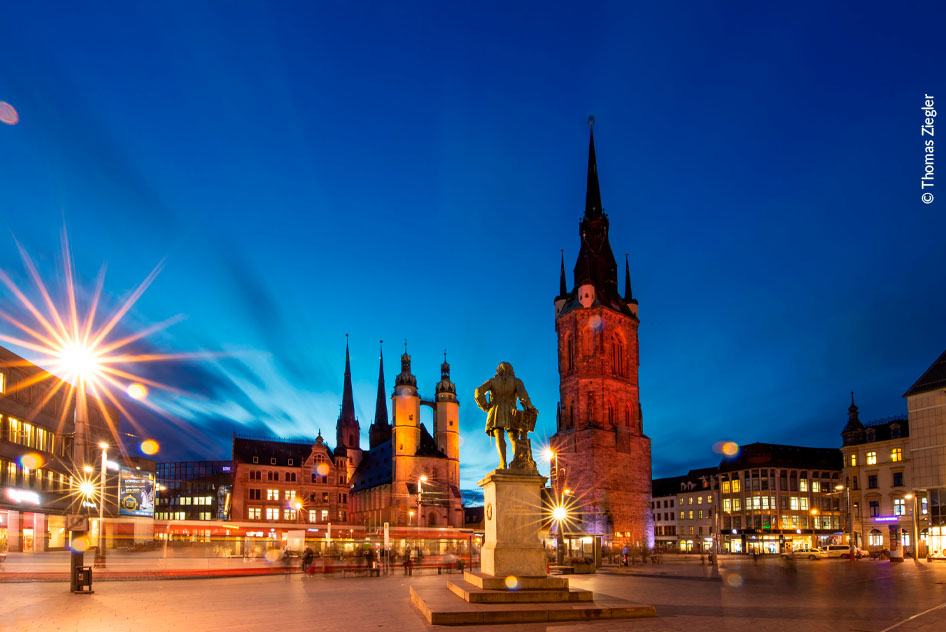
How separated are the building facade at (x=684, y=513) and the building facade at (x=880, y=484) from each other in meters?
29.1

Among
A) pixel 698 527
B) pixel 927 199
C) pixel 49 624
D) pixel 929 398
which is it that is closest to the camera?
pixel 49 624

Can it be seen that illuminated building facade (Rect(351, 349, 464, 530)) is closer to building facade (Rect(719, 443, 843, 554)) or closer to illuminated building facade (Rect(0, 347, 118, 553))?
building facade (Rect(719, 443, 843, 554))

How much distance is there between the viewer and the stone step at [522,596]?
1460cm

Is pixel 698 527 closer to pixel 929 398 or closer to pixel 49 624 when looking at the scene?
pixel 929 398

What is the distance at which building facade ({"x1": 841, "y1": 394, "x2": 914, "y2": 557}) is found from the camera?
66.8 metres

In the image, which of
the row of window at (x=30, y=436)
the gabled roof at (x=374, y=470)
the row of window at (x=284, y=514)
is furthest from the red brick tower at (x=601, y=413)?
the row of window at (x=30, y=436)

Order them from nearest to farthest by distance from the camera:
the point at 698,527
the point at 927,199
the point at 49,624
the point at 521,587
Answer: the point at 49,624 < the point at 521,587 < the point at 927,199 < the point at 698,527

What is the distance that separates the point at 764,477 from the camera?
9362 cm

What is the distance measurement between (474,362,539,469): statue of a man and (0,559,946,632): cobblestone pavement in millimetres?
4255

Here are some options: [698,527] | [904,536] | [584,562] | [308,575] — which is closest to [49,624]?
[308,575]

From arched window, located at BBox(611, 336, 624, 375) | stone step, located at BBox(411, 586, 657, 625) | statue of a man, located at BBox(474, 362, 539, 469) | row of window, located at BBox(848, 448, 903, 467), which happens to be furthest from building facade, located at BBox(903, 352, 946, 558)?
stone step, located at BBox(411, 586, 657, 625)

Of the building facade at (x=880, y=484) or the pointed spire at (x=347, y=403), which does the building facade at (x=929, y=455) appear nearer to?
the building facade at (x=880, y=484)

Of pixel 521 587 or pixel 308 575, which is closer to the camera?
pixel 521 587

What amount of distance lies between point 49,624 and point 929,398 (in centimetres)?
6541
